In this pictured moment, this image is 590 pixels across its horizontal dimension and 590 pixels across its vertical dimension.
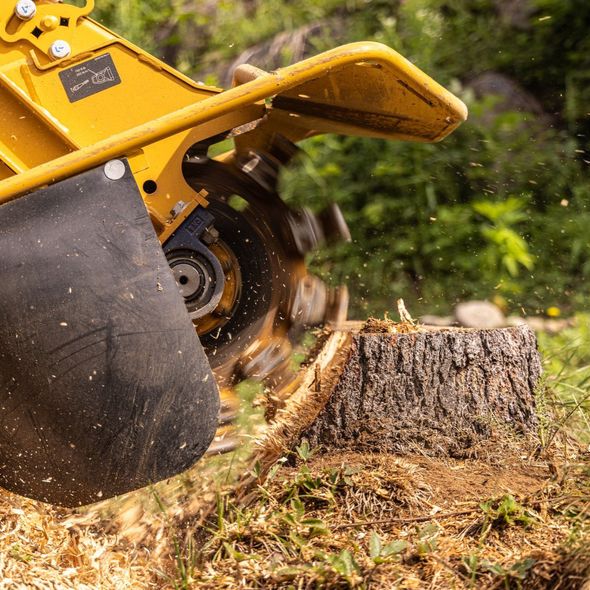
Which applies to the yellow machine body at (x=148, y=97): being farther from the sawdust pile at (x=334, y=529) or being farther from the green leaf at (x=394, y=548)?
the green leaf at (x=394, y=548)

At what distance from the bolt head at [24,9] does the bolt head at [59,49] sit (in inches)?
4.5

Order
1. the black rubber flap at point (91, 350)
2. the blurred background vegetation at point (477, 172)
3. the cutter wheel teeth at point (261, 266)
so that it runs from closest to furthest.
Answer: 1. the black rubber flap at point (91, 350)
2. the cutter wheel teeth at point (261, 266)
3. the blurred background vegetation at point (477, 172)

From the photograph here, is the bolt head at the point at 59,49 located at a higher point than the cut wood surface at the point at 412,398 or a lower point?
higher

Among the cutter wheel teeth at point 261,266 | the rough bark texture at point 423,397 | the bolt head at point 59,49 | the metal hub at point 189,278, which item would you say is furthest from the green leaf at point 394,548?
the bolt head at point 59,49

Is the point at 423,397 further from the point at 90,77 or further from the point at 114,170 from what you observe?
the point at 90,77

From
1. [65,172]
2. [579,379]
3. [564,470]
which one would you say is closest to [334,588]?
[564,470]

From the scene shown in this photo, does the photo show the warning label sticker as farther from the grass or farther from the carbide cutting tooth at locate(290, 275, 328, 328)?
the grass

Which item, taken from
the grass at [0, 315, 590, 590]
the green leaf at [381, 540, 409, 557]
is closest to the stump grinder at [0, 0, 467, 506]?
the grass at [0, 315, 590, 590]

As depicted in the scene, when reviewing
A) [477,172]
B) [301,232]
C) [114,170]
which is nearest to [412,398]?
[301,232]

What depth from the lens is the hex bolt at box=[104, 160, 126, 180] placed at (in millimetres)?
2488

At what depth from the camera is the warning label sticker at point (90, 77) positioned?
2.78m

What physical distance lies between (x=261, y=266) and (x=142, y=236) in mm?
865

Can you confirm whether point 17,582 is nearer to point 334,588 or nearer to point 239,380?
point 334,588

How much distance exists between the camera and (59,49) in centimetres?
277
